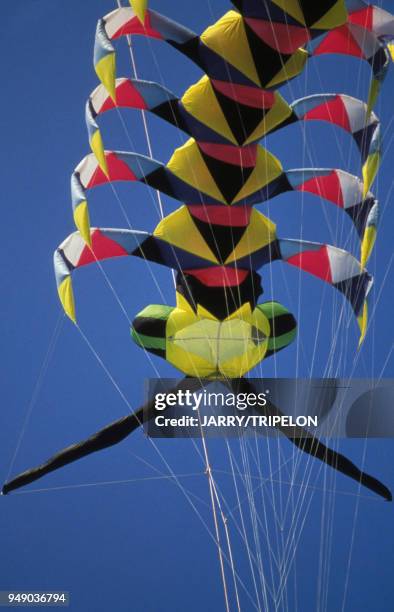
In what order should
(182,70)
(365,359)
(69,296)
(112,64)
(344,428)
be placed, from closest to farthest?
(112,64)
(69,296)
(344,428)
(365,359)
(182,70)

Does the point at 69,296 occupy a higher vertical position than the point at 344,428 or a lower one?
higher

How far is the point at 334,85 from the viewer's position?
7418 millimetres

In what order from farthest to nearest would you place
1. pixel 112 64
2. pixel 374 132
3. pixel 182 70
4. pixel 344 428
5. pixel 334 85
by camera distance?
pixel 182 70 → pixel 334 85 → pixel 344 428 → pixel 374 132 → pixel 112 64

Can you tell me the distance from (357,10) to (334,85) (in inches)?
151

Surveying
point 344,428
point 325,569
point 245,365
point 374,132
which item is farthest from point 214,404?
point 325,569

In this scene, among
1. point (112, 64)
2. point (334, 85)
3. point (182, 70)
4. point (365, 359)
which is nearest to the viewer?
point (112, 64)

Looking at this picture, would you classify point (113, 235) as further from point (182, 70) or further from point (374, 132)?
point (182, 70)

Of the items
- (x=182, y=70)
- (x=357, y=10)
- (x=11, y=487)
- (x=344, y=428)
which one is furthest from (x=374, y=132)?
(x=182, y=70)

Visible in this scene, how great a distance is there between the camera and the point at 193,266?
409 centimetres

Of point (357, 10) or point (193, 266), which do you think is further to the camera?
point (193, 266)

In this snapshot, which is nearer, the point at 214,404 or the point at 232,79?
the point at 232,79

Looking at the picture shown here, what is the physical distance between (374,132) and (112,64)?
111 centimetres

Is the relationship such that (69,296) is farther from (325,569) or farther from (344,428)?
(325,569)

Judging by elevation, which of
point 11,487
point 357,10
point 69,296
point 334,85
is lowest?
point 11,487
